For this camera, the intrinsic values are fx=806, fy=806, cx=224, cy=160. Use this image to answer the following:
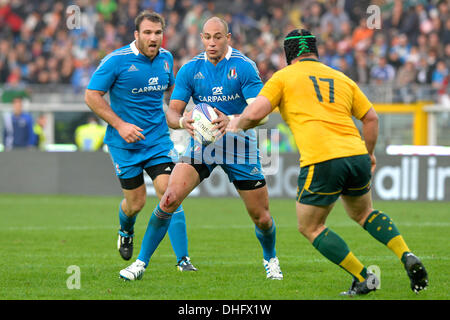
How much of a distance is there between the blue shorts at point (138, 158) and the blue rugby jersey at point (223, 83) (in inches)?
29.1

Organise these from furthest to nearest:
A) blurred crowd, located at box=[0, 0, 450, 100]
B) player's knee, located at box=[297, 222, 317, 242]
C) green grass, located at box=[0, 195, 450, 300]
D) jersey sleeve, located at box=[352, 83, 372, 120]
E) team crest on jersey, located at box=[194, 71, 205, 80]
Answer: blurred crowd, located at box=[0, 0, 450, 100] → team crest on jersey, located at box=[194, 71, 205, 80] → green grass, located at box=[0, 195, 450, 300] → jersey sleeve, located at box=[352, 83, 372, 120] → player's knee, located at box=[297, 222, 317, 242]

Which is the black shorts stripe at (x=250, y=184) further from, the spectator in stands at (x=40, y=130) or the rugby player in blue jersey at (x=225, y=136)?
the spectator in stands at (x=40, y=130)

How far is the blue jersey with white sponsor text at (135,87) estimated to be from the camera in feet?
27.0

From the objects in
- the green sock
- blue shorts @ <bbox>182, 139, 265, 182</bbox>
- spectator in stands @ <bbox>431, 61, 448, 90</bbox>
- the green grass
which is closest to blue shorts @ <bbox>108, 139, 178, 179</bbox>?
blue shorts @ <bbox>182, 139, 265, 182</bbox>

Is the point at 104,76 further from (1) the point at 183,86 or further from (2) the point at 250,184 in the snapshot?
(2) the point at 250,184

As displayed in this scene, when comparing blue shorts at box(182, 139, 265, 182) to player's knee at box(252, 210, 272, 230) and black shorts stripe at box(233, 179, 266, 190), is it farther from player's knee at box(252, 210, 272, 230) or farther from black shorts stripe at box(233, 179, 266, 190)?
player's knee at box(252, 210, 272, 230)

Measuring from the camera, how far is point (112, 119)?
316 inches

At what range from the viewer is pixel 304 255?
9438 mm

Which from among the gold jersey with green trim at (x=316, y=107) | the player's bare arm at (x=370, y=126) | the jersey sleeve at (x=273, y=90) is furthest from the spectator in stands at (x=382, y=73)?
the jersey sleeve at (x=273, y=90)

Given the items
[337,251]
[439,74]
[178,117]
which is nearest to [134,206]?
[178,117]

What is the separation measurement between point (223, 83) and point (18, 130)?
1203 centimetres

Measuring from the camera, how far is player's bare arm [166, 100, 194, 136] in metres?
7.58

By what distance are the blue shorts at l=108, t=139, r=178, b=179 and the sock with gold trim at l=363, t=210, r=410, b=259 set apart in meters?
2.58

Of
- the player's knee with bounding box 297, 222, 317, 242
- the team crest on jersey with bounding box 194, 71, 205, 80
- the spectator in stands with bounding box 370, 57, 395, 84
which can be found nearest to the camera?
the player's knee with bounding box 297, 222, 317, 242
